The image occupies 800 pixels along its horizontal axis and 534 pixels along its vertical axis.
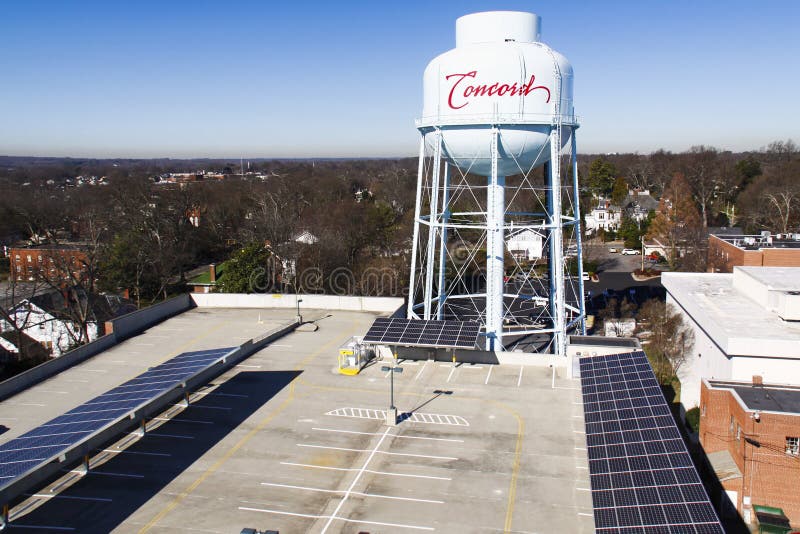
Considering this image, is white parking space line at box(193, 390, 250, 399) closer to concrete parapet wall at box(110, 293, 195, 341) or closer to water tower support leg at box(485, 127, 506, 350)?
concrete parapet wall at box(110, 293, 195, 341)

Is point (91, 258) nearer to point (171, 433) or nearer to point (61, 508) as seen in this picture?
point (171, 433)

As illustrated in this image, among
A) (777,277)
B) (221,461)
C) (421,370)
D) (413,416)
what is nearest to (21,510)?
(221,461)

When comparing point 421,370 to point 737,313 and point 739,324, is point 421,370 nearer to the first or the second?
point 739,324

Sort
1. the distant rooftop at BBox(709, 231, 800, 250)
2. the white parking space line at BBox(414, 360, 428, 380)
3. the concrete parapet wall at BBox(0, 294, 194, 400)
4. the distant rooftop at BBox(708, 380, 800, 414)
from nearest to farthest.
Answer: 1. the distant rooftop at BBox(708, 380, 800, 414)
2. the concrete parapet wall at BBox(0, 294, 194, 400)
3. the white parking space line at BBox(414, 360, 428, 380)
4. the distant rooftop at BBox(709, 231, 800, 250)

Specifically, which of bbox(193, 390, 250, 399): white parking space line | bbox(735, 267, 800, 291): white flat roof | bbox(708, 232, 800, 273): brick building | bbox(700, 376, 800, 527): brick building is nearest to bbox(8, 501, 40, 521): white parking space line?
bbox(193, 390, 250, 399): white parking space line

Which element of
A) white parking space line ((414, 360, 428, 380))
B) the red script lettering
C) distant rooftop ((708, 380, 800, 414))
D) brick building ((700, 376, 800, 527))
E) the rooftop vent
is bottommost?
brick building ((700, 376, 800, 527))

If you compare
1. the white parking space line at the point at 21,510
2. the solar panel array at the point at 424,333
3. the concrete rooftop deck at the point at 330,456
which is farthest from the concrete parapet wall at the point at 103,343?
the solar panel array at the point at 424,333
